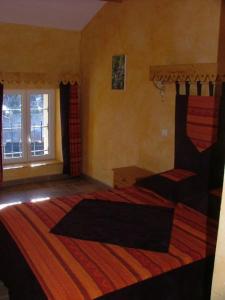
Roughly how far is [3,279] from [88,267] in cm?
90

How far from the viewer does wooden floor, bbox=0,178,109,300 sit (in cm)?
504

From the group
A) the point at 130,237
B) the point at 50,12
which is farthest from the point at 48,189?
the point at 130,237

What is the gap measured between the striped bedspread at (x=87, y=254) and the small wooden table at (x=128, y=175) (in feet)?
4.17

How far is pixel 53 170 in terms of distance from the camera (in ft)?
19.6

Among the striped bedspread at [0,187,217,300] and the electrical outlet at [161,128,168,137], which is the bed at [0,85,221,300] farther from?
the electrical outlet at [161,128,168,137]

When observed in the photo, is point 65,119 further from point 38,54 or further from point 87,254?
point 87,254

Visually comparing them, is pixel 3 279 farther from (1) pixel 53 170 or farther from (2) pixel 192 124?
(1) pixel 53 170

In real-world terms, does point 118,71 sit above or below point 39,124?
above

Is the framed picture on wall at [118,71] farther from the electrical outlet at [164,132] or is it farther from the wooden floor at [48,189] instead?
the wooden floor at [48,189]

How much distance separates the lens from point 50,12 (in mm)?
5141

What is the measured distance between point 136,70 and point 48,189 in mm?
Answer: 2272

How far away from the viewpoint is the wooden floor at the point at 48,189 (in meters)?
5.04

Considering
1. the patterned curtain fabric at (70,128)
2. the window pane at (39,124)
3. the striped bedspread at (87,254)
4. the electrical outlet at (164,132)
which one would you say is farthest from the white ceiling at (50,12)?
the striped bedspread at (87,254)

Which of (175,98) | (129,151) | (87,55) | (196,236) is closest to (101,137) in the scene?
(129,151)
